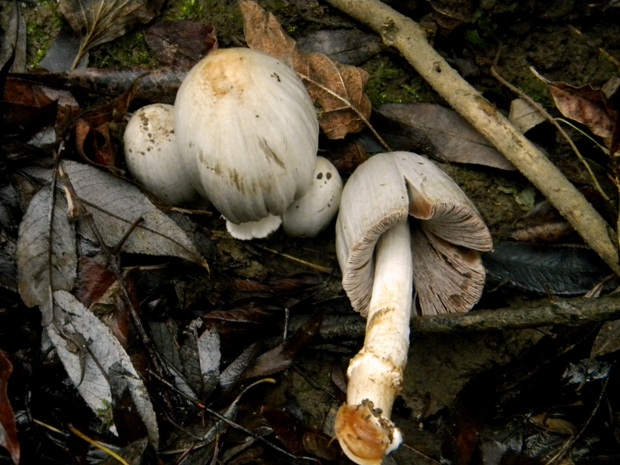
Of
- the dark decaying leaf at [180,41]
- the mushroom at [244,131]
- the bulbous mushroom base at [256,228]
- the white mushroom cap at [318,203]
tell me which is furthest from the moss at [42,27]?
the white mushroom cap at [318,203]

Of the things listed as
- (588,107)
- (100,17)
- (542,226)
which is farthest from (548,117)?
(100,17)

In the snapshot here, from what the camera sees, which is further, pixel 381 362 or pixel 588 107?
pixel 588 107

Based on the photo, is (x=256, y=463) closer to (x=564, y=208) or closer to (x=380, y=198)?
(x=380, y=198)

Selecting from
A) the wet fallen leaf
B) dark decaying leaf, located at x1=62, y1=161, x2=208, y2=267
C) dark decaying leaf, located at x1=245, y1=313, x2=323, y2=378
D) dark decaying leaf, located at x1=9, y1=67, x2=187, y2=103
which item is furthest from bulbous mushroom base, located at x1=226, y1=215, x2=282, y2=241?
dark decaying leaf, located at x1=9, y1=67, x2=187, y2=103

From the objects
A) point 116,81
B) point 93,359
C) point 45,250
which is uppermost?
point 116,81

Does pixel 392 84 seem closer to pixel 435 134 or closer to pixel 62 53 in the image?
pixel 435 134
